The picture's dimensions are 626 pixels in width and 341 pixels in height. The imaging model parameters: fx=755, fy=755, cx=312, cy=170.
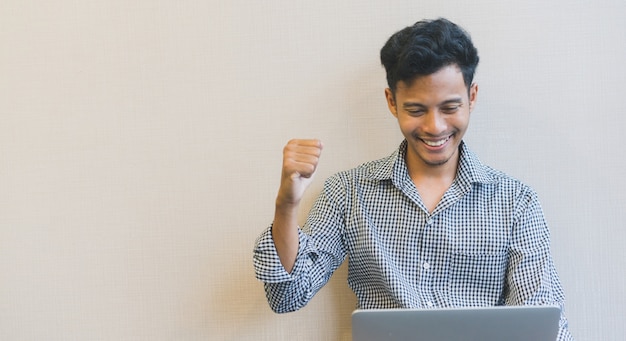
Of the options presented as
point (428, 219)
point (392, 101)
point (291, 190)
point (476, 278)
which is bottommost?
point (476, 278)

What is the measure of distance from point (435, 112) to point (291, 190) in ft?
1.04

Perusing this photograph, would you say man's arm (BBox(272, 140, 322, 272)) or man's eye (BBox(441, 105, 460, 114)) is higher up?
man's eye (BBox(441, 105, 460, 114))

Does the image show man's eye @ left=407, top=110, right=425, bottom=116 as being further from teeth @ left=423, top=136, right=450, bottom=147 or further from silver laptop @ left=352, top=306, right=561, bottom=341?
silver laptop @ left=352, top=306, right=561, bottom=341

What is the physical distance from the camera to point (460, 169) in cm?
149

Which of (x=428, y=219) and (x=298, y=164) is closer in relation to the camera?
(x=298, y=164)

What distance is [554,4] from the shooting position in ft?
5.13

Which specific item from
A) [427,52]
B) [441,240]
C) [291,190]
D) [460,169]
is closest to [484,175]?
[460,169]

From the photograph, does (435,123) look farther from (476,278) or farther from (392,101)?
(476,278)

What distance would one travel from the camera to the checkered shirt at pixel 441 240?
1.46 m

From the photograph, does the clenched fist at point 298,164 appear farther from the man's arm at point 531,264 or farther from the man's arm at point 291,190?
the man's arm at point 531,264

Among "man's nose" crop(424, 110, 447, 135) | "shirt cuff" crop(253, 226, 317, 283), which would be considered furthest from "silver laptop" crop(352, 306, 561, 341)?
"man's nose" crop(424, 110, 447, 135)

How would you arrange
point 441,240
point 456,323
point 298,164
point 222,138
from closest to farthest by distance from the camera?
point 456,323 → point 298,164 → point 441,240 → point 222,138

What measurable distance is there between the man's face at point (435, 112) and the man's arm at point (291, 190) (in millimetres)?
239

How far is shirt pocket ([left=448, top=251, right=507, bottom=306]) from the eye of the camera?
A: 147 cm
